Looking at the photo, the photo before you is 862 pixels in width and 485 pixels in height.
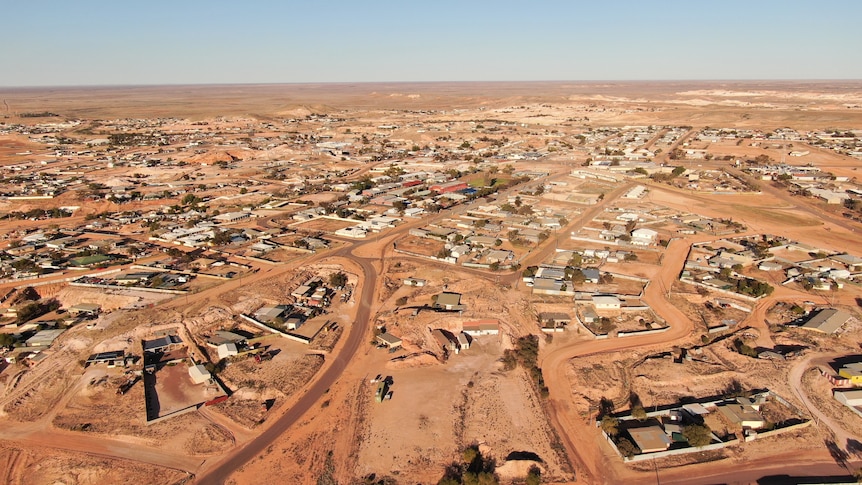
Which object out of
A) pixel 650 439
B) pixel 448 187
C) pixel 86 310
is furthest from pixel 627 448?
pixel 448 187

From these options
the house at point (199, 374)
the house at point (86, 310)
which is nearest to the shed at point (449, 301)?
the house at point (199, 374)

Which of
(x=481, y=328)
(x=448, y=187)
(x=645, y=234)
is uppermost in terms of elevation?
(x=645, y=234)

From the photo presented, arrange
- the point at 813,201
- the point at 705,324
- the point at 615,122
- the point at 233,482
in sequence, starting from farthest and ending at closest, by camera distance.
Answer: the point at 615,122, the point at 813,201, the point at 705,324, the point at 233,482

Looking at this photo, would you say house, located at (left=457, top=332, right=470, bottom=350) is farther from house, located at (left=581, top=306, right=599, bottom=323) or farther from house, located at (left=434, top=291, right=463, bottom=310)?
house, located at (left=581, top=306, right=599, bottom=323)

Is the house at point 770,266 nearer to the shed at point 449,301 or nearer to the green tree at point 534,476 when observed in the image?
the shed at point 449,301

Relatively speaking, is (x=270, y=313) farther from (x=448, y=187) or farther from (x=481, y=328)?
(x=448, y=187)

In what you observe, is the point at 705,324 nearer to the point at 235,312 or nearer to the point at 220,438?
the point at 220,438

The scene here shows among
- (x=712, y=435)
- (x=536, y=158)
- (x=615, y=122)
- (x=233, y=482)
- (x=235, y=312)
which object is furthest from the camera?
(x=615, y=122)

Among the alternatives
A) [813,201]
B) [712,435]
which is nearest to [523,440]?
[712,435]
